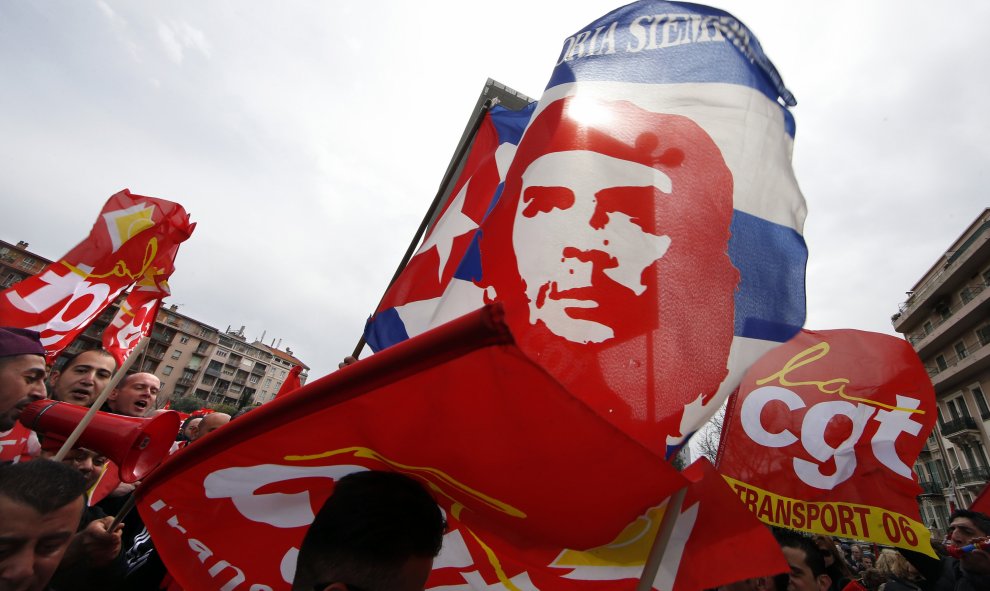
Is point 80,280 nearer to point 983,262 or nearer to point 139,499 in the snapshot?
point 139,499

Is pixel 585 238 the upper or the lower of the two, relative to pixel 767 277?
lower

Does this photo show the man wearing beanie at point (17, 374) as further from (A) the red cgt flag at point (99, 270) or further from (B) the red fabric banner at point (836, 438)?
(B) the red fabric banner at point (836, 438)

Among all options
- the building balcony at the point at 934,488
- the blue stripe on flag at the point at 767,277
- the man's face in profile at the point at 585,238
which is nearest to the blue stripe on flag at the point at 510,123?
the man's face in profile at the point at 585,238

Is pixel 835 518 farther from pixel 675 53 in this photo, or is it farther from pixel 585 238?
pixel 675 53

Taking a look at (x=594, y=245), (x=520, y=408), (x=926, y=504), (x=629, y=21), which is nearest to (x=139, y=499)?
(x=520, y=408)

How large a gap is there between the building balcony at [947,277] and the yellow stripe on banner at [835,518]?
110 feet

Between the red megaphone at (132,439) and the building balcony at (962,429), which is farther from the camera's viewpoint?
the building balcony at (962,429)

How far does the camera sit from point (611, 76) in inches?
101

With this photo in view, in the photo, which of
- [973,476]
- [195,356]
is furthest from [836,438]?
[195,356]

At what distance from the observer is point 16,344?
2.60 metres

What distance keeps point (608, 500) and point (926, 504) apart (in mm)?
45974

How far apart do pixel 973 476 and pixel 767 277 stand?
38.5 m

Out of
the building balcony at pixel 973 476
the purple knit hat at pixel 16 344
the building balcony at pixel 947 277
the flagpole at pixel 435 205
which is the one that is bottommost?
the purple knit hat at pixel 16 344

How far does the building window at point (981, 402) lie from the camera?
86.0 ft
